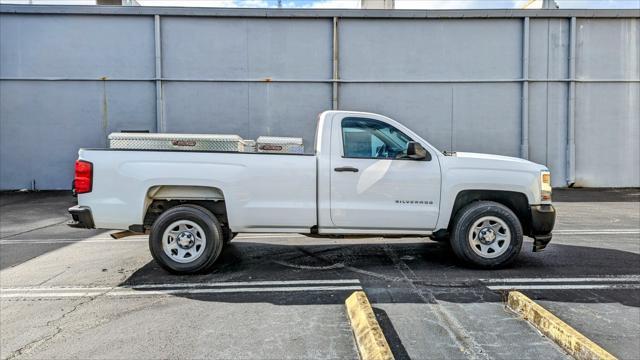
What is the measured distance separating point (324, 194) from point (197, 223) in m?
1.59

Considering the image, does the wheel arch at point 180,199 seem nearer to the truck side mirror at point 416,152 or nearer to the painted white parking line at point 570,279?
the truck side mirror at point 416,152

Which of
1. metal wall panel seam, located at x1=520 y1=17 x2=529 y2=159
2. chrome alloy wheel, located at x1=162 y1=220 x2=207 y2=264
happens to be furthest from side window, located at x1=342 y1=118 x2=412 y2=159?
metal wall panel seam, located at x1=520 y1=17 x2=529 y2=159

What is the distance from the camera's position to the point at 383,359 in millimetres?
3070

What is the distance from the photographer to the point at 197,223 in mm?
5559

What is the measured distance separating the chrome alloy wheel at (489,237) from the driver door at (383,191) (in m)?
0.53

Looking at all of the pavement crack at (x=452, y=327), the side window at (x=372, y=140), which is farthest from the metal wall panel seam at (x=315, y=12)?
the pavement crack at (x=452, y=327)

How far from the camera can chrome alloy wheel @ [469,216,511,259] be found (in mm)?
5688

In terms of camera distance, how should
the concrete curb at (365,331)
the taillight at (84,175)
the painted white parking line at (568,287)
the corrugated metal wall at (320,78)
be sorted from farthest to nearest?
1. the corrugated metal wall at (320,78)
2. the taillight at (84,175)
3. the painted white parking line at (568,287)
4. the concrete curb at (365,331)

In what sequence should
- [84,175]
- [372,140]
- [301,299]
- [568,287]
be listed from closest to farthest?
[301,299], [568,287], [84,175], [372,140]

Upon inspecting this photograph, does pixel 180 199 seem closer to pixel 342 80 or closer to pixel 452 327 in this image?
pixel 452 327

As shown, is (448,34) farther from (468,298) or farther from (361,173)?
(468,298)

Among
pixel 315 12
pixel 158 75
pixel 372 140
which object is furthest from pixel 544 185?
pixel 158 75

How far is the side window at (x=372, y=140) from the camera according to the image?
19.0 feet

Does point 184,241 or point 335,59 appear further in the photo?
point 335,59
